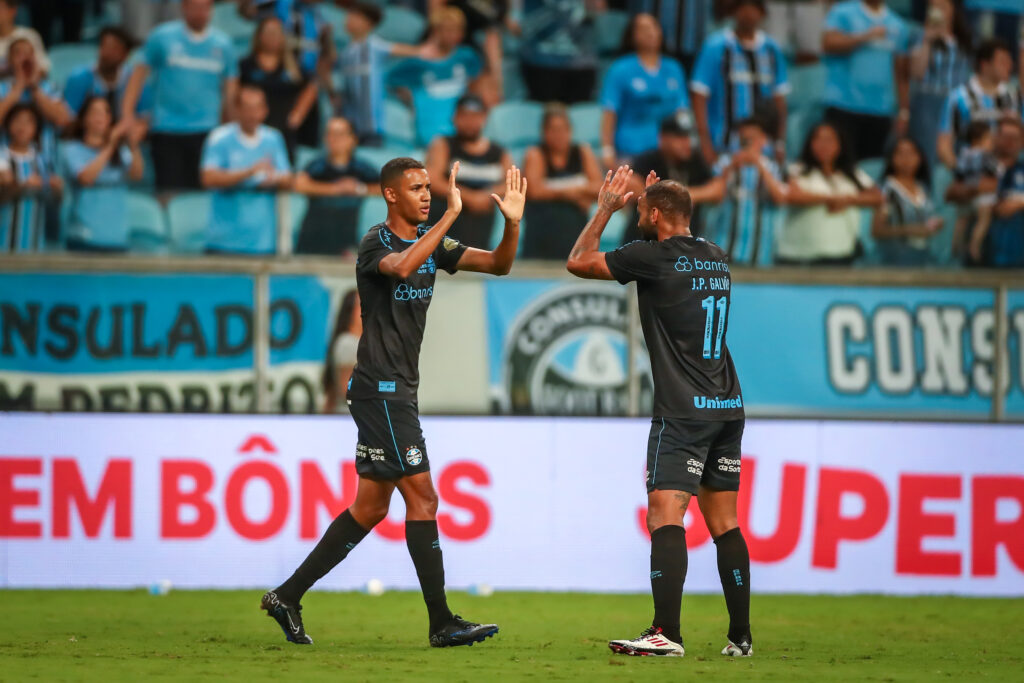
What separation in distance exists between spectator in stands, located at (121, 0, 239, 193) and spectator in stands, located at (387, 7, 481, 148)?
1.54 meters

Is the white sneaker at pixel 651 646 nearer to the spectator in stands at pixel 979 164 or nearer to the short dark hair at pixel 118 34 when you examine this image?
the spectator in stands at pixel 979 164

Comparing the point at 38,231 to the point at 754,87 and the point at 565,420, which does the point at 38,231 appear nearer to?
the point at 565,420

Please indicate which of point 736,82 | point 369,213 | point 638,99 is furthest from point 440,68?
point 736,82

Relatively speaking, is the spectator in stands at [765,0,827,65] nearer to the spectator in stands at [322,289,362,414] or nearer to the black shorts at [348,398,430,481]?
the spectator in stands at [322,289,362,414]

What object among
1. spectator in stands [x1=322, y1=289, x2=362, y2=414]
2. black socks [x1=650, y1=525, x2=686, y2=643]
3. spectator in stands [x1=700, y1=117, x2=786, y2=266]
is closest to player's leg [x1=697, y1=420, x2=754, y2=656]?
black socks [x1=650, y1=525, x2=686, y2=643]

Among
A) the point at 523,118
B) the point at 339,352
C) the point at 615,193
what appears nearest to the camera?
the point at 615,193

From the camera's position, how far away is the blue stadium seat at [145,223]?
10.8 metres

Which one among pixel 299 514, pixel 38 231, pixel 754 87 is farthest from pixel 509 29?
pixel 299 514

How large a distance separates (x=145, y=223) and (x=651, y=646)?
6376mm

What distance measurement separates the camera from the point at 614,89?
41.2 ft

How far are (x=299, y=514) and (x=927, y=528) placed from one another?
14.0 ft

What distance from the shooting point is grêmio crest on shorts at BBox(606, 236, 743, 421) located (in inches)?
246

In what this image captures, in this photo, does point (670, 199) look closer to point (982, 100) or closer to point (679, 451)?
point (679, 451)

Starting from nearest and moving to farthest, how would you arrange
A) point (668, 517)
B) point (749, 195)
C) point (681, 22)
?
point (668, 517), point (749, 195), point (681, 22)
